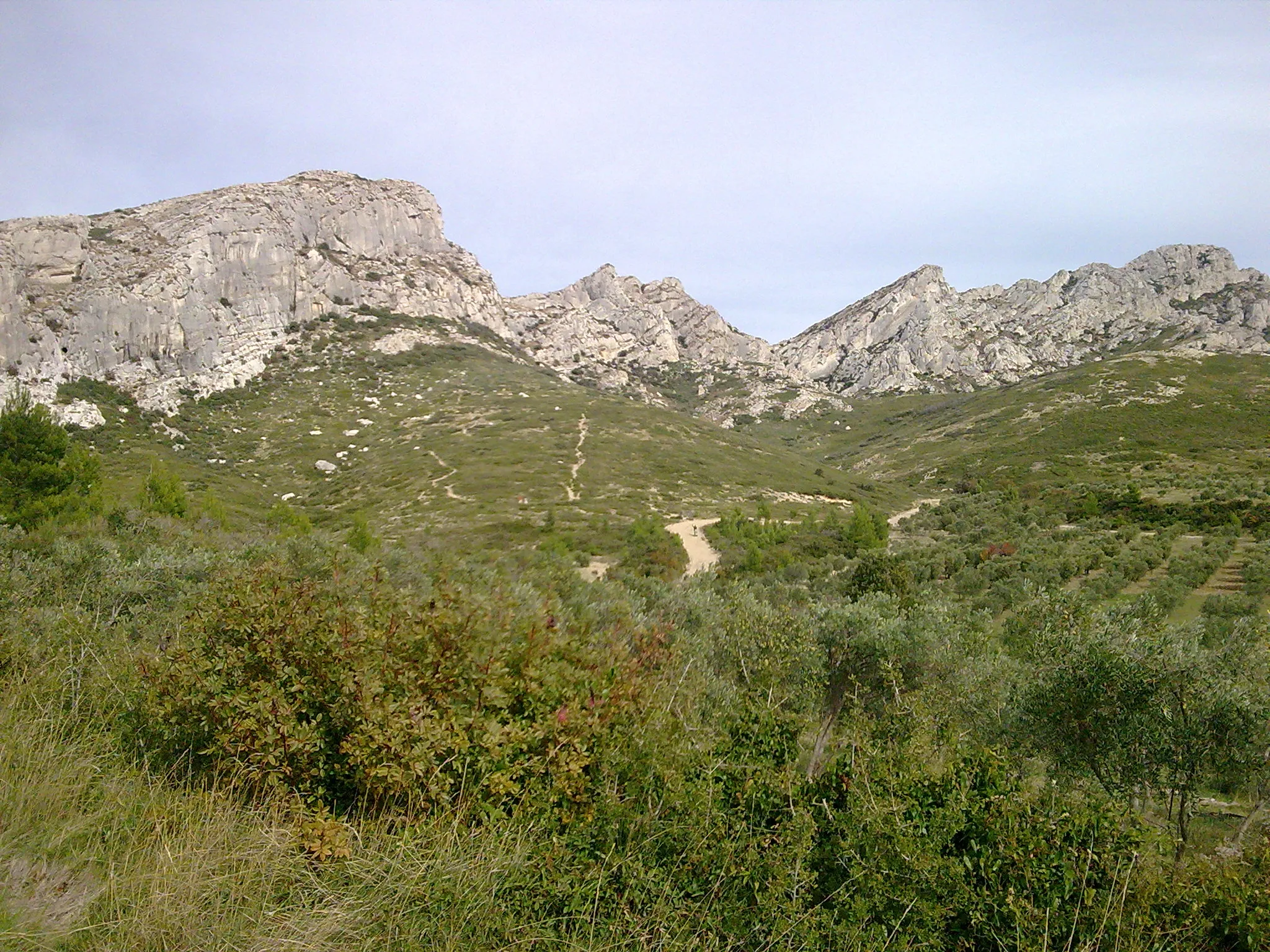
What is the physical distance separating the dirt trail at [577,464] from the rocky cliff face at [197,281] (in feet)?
190

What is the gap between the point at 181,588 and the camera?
1354 centimetres

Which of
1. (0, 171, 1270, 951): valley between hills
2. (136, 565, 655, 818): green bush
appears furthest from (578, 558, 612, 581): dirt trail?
(136, 565, 655, 818): green bush

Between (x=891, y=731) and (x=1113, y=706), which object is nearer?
(x=891, y=731)

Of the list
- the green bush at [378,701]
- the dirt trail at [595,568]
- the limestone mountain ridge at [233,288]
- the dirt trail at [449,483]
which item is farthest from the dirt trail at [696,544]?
the limestone mountain ridge at [233,288]

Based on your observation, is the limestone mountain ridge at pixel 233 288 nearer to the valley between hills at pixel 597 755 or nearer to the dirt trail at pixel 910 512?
the valley between hills at pixel 597 755

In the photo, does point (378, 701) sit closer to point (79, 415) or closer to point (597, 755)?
point (597, 755)

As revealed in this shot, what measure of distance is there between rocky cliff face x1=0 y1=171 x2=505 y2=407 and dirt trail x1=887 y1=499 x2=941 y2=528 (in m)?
99.8

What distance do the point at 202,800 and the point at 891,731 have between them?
649 cm

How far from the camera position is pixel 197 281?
107375mm

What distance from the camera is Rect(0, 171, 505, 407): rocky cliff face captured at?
92625 millimetres

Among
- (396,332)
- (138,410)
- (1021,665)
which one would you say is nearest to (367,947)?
(1021,665)

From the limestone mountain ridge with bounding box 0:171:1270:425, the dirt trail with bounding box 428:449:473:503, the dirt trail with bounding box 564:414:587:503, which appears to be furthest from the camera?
the limestone mountain ridge with bounding box 0:171:1270:425

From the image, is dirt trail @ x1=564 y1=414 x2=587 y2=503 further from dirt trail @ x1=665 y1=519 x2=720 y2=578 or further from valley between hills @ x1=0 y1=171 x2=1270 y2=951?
valley between hills @ x1=0 y1=171 x2=1270 y2=951

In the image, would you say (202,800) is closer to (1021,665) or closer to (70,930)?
(70,930)
